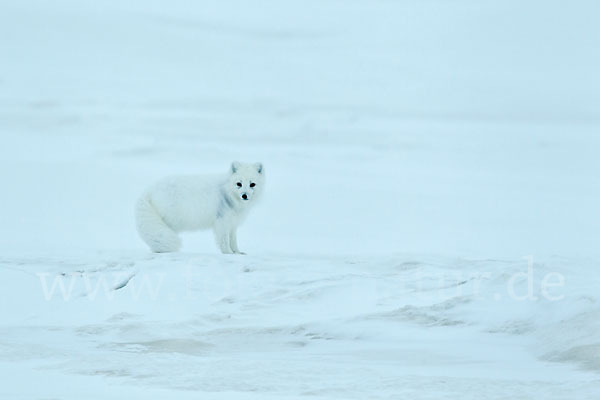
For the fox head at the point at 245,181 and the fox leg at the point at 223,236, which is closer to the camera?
the fox head at the point at 245,181

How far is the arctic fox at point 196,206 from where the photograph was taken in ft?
33.1

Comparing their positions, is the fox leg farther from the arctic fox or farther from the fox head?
the fox head

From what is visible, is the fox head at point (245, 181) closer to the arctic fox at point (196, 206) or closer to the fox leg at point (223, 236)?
the arctic fox at point (196, 206)

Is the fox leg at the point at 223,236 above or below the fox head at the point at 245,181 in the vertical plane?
below

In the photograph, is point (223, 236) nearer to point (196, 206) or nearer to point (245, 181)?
point (196, 206)

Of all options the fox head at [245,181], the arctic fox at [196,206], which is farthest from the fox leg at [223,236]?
the fox head at [245,181]

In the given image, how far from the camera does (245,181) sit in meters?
10.1

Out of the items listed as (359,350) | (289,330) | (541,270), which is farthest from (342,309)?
(541,270)

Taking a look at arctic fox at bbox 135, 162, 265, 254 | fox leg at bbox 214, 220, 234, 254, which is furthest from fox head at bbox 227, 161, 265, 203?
fox leg at bbox 214, 220, 234, 254

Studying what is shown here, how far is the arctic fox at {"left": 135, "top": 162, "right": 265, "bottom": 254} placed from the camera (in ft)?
33.1

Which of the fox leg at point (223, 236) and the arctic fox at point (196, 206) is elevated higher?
the arctic fox at point (196, 206)

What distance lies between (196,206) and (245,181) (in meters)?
0.59

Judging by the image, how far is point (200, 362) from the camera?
20.7ft

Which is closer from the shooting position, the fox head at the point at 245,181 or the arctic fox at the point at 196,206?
the fox head at the point at 245,181
